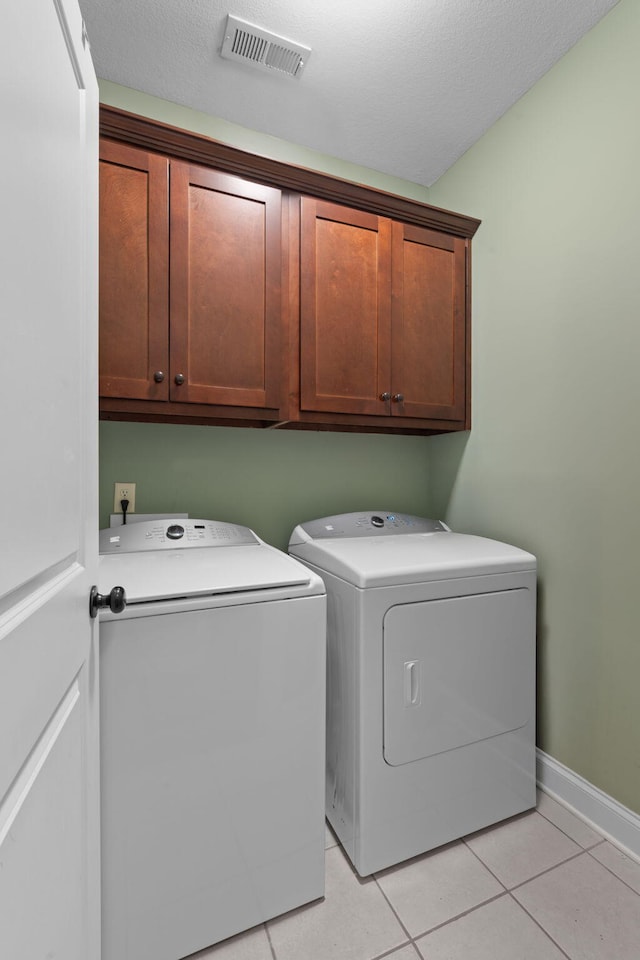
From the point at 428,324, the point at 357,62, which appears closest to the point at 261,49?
the point at 357,62

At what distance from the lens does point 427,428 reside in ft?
6.97

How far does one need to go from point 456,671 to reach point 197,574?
878 mm

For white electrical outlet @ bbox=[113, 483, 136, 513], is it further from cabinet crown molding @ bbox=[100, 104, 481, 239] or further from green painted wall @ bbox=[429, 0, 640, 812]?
green painted wall @ bbox=[429, 0, 640, 812]

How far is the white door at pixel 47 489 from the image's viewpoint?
19.9 inches

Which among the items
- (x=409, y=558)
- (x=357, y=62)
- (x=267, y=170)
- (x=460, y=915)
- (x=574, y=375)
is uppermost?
(x=357, y=62)

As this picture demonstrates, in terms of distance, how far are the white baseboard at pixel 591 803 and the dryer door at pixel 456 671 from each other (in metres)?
0.27

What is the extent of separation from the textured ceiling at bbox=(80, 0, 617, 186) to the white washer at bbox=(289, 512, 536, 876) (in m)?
1.79

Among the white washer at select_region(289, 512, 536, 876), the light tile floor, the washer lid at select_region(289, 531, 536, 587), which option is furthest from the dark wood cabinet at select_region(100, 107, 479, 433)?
the light tile floor

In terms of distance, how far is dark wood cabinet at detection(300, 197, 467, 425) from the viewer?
5.83 feet

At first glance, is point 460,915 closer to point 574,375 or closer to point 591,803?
point 591,803

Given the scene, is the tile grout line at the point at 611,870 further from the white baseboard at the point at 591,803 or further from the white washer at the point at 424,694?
the white washer at the point at 424,694

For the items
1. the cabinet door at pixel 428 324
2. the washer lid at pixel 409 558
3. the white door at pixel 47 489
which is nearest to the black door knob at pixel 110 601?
the white door at pixel 47 489

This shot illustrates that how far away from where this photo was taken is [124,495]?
181 cm

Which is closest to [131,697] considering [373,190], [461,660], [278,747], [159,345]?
Result: [278,747]
